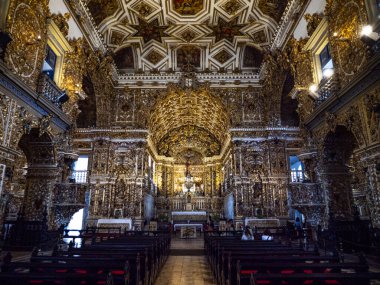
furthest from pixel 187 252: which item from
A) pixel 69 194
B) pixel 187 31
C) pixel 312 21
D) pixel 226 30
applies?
pixel 226 30

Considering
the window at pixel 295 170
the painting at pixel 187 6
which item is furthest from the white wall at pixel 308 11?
the window at pixel 295 170

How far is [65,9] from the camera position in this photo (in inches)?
429

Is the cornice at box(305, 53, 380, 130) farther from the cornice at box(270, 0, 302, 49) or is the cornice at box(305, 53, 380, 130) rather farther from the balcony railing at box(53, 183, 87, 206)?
the balcony railing at box(53, 183, 87, 206)

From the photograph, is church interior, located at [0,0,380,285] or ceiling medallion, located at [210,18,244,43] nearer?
church interior, located at [0,0,380,285]

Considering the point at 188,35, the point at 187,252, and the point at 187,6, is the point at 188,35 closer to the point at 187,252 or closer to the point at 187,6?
the point at 187,6

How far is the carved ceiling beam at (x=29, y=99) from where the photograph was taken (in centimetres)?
712

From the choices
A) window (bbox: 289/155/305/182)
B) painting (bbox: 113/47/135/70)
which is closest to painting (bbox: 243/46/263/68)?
window (bbox: 289/155/305/182)

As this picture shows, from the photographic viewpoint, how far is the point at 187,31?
16609 millimetres

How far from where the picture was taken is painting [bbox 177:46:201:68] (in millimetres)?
18156

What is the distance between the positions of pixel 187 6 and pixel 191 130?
13553 mm

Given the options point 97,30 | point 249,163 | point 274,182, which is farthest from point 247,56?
point 97,30

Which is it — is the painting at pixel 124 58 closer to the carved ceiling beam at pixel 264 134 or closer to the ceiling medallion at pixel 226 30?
the ceiling medallion at pixel 226 30

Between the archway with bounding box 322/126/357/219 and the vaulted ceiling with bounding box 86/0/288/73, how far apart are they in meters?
7.46

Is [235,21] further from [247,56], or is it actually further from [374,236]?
[374,236]
